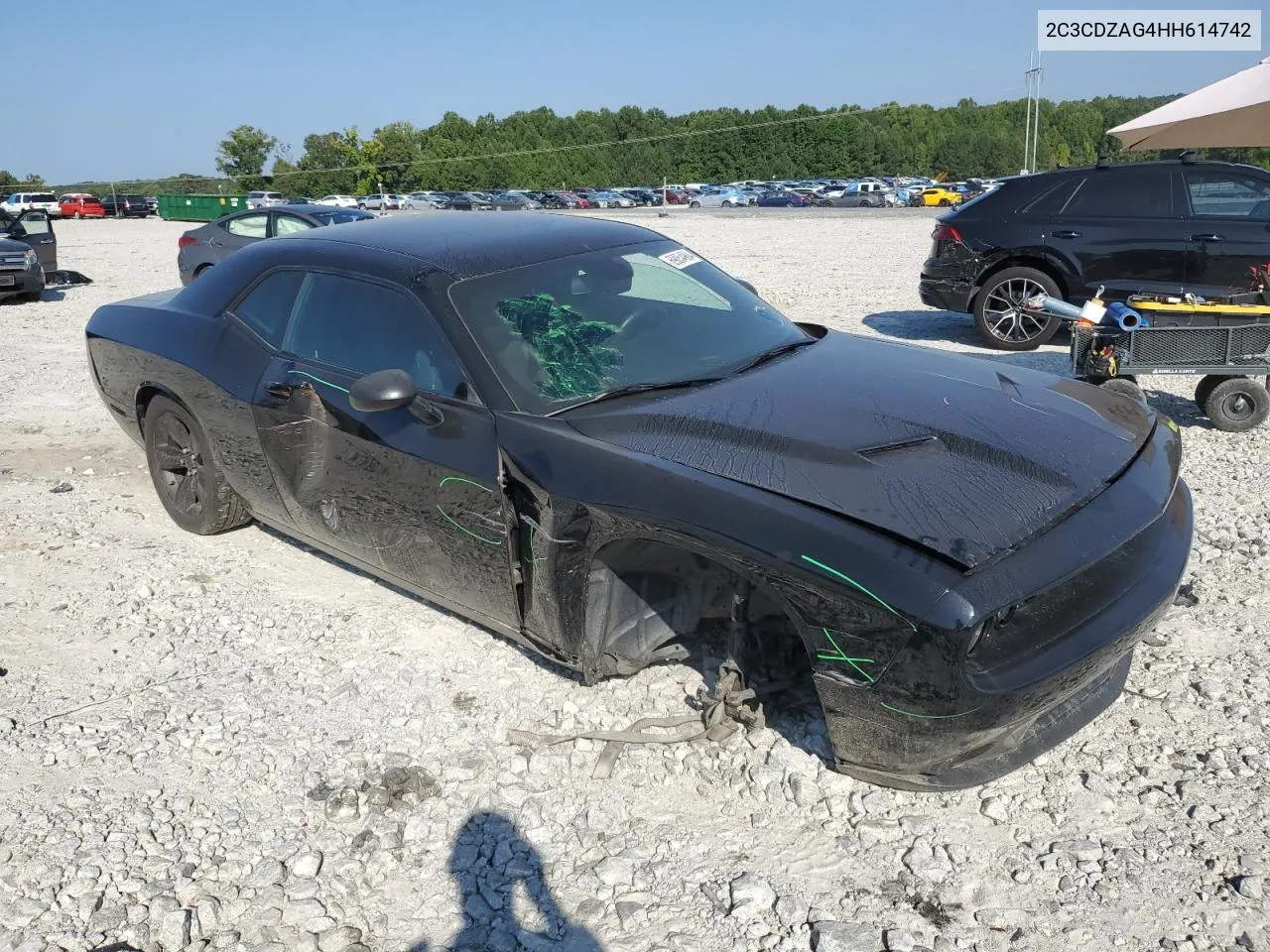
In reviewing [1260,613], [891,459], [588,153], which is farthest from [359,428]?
[588,153]

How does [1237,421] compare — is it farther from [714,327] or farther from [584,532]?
[584,532]

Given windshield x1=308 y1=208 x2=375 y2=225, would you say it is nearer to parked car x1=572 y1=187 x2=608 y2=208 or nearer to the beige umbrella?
the beige umbrella

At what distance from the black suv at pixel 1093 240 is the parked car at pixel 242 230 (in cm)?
779

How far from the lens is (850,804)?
9.55ft

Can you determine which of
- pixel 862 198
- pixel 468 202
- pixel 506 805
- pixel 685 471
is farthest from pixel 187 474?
pixel 468 202

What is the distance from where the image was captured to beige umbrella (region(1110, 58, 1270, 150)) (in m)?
8.00

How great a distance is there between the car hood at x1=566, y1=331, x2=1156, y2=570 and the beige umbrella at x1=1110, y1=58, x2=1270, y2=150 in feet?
19.1

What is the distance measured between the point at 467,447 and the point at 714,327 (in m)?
1.16

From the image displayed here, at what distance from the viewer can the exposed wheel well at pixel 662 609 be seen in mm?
3020

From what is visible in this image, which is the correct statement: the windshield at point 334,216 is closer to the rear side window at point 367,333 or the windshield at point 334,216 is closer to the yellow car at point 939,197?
the rear side window at point 367,333

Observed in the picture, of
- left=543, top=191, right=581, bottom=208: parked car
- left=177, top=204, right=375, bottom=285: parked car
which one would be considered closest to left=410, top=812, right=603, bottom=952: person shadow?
left=177, top=204, right=375, bottom=285: parked car

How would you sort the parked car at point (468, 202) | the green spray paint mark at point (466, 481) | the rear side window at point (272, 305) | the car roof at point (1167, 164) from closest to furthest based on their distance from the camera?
Result: 1. the green spray paint mark at point (466, 481)
2. the rear side window at point (272, 305)
3. the car roof at point (1167, 164)
4. the parked car at point (468, 202)

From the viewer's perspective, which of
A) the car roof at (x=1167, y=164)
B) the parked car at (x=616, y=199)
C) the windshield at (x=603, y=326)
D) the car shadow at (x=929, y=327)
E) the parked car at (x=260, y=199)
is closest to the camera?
the windshield at (x=603, y=326)

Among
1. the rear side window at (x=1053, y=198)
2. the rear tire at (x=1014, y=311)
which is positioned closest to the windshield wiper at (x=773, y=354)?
the rear tire at (x=1014, y=311)
